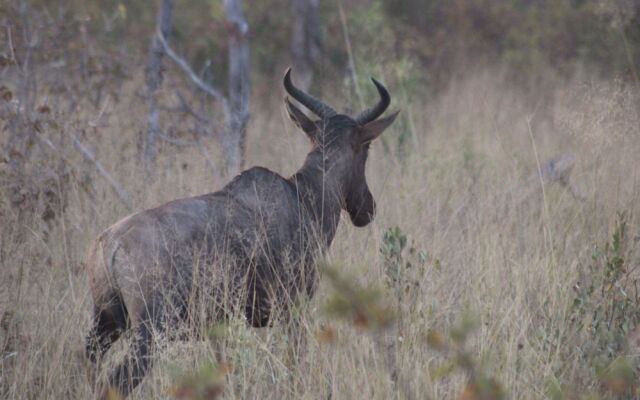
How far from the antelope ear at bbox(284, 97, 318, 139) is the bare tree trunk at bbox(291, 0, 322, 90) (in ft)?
30.3

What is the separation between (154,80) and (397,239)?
16.3ft

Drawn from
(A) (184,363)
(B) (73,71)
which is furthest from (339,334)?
(B) (73,71)

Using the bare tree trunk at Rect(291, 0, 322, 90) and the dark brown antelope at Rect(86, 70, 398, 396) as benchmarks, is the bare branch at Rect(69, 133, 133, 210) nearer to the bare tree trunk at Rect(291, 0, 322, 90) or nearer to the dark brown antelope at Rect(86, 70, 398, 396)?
the dark brown antelope at Rect(86, 70, 398, 396)

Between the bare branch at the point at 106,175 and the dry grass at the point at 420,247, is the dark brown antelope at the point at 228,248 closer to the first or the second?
the dry grass at the point at 420,247

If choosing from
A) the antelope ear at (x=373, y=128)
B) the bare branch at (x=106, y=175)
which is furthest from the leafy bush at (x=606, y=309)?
the bare branch at (x=106, y=175)

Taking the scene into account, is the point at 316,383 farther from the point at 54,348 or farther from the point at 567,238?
the point at 567,238

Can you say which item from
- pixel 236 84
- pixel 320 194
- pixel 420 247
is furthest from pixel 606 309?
pixel 236 84

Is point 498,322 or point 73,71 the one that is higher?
point 73,71

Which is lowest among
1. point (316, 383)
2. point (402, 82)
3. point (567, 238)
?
point (316, 383)

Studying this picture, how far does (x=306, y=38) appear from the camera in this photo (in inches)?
650

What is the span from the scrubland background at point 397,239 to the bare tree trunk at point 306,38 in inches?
74.8

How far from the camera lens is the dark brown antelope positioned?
5160 mm

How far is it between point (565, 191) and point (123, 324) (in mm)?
4038

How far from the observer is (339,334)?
4.77 m
